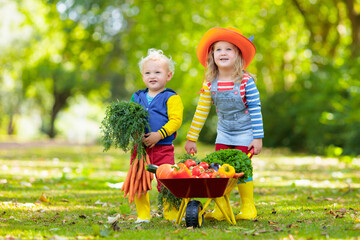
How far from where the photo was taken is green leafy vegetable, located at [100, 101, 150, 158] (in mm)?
4301

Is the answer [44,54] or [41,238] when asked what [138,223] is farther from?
[44,54]

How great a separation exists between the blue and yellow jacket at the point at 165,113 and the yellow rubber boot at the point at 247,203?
0.89 metres

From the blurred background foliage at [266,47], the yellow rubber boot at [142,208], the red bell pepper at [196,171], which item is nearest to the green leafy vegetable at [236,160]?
the red bell pepper at [196,171]

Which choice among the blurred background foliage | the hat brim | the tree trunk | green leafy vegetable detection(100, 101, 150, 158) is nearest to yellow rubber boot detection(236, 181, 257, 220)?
green leafy vegetable detection(100, 101, 150, 158)

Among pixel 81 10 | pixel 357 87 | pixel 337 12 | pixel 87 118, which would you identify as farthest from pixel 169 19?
pixel 87 118

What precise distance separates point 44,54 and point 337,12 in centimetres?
1867

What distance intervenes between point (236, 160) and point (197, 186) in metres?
0.51

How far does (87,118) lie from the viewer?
45562 mm

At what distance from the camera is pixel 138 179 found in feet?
14.6

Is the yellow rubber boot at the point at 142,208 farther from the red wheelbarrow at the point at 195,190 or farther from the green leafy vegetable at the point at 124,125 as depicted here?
the red wheelbarrow at the point at 195,190

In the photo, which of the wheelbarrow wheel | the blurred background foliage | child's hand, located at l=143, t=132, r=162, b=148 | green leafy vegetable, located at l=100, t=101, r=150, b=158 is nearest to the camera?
the wheelbarrow wheel

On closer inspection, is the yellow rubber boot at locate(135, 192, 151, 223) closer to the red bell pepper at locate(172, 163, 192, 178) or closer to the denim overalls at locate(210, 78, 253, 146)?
the red bell pepper at locate(172, 163, 192, 178)

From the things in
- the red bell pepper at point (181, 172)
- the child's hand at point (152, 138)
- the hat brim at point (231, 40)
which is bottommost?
the red bell pepper at point (181, 172)

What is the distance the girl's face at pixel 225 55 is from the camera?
15.4 ft
